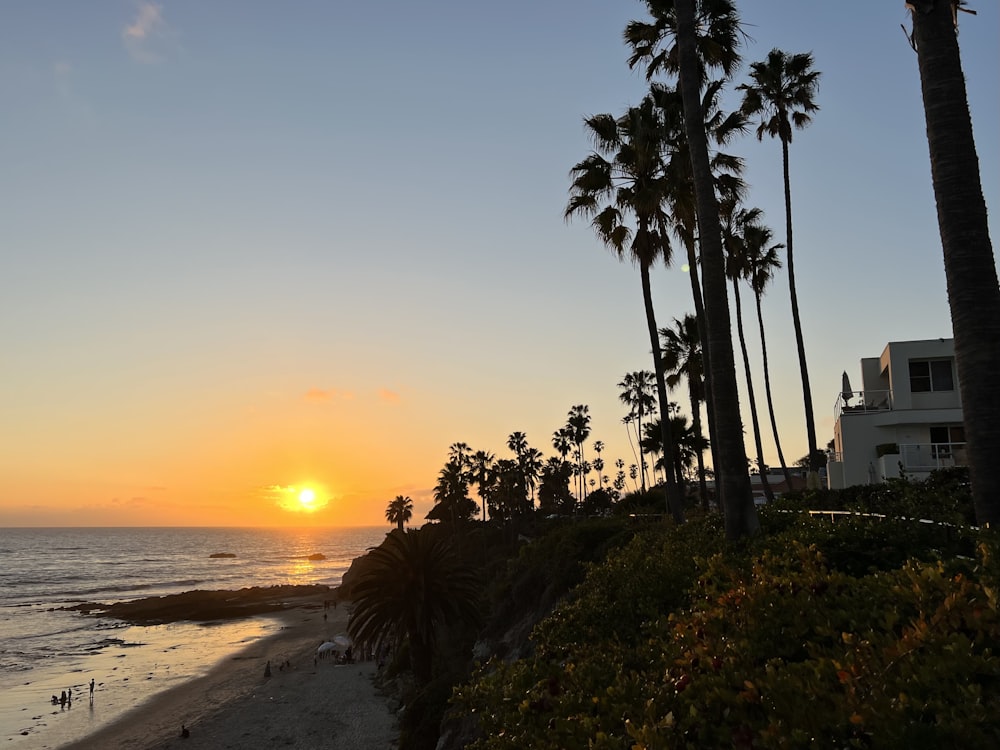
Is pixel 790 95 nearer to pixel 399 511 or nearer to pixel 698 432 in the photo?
pixel 698 432

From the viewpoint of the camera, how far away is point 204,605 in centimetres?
9394

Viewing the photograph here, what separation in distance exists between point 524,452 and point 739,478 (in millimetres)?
86478

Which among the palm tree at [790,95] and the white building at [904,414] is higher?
the palm tree at [790,95]

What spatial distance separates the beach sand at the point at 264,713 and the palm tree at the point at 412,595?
5.04 m

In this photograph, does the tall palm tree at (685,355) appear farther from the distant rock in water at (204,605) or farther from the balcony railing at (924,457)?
the distant rock in water at (204,605)

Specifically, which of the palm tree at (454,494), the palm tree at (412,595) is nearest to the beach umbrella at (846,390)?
the palm tree at (412,595)

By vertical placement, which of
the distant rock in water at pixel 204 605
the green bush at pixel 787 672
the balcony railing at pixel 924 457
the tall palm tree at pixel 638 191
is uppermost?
the tall palm tree at pixel 638 191

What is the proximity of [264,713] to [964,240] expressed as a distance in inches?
1584

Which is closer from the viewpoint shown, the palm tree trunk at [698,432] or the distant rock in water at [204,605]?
the palm tree trunk at [698,432]

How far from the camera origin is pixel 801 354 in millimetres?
34250

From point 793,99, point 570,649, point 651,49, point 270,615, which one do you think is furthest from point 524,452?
point 570,649

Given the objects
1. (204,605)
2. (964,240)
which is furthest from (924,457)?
(204,605)

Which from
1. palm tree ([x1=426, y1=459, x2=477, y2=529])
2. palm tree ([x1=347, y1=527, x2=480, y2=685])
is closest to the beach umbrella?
palm tree ([x1=347, y1=527, x2=480, y2=685])

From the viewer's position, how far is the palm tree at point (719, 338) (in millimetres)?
13094
